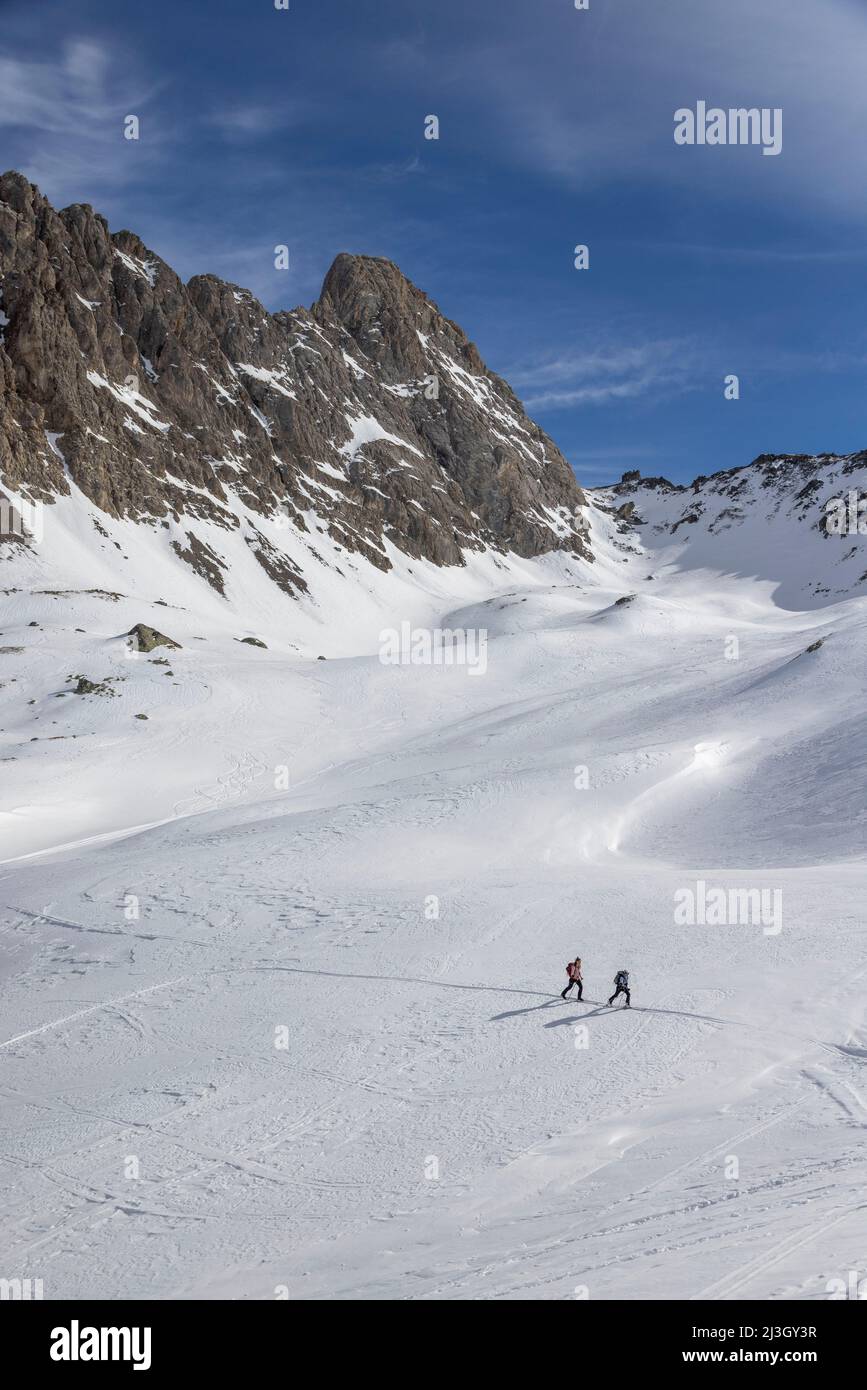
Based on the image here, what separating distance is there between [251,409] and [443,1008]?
402 feet

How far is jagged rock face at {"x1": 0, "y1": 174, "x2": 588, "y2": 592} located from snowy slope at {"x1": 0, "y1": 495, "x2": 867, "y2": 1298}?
5887cm

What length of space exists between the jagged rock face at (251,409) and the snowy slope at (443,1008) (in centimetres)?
5887

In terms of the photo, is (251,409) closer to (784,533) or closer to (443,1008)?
(784,533)

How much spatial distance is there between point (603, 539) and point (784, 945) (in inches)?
6749

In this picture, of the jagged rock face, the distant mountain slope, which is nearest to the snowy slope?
the jagged rock face

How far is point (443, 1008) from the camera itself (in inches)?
671

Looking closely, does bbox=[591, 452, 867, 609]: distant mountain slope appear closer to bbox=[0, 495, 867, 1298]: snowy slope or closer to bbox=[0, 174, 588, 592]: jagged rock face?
bbox=[0, 174, 588, 592]: jagged rock face

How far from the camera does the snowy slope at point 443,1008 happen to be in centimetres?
991

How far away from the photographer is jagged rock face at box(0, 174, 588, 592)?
96.6 metres

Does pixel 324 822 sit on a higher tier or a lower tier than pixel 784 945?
higher

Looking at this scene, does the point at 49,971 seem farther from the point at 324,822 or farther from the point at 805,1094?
the point at 805,1094

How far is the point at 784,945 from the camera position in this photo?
18.8 meters

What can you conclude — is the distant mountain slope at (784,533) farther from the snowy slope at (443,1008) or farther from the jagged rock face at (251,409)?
the snowy slope at (443,1008)
